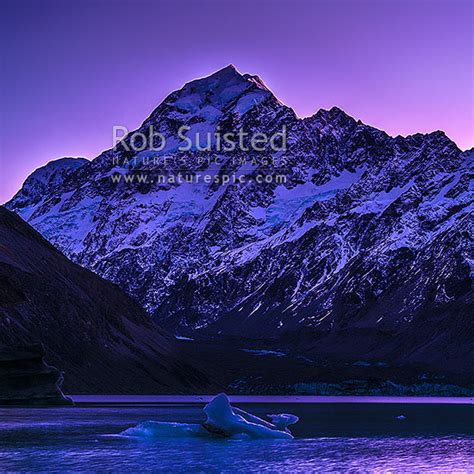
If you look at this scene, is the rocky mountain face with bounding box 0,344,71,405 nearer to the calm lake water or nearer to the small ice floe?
the calm lake water

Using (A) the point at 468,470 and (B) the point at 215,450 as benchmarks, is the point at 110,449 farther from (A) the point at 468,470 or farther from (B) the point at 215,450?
(A) the point at 468,470

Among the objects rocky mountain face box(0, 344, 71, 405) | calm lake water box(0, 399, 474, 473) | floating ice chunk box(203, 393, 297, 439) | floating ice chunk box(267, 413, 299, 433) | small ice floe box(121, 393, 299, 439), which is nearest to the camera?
calm lake water box(0, 399, 474, 473)

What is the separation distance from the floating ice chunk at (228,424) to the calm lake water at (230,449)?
863 millimetres

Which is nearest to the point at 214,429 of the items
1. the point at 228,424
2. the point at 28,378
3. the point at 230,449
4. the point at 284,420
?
the point at 228,424

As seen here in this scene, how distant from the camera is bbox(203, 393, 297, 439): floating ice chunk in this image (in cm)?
7081

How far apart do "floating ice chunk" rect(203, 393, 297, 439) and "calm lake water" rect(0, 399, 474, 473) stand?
863mm

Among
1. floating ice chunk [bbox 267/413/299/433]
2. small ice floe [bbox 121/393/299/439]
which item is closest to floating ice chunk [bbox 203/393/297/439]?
small ice floe [bbox 121/393/299/439]

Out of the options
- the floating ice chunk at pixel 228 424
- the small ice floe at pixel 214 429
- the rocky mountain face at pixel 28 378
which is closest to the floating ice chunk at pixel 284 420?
the floating ice chunk at pixel 228 424

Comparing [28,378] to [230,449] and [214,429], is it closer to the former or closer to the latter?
[214,429]

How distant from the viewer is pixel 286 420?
84.4m

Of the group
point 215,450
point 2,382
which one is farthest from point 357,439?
point 2,382

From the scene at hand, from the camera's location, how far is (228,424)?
242 feet

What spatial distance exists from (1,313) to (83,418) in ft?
261

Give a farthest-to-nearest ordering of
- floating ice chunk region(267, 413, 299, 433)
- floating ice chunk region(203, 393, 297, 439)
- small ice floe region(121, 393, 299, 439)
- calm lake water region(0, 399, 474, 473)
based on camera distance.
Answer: floating ice chunk region(267, 413, 299, 433) < small ice floe region(121, 393, 299, 439) < floating ice chunk region(203, 393, 297, 439) < calm lake water region(0, 399, 474, 473)
